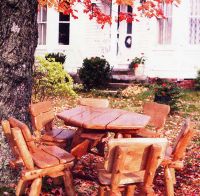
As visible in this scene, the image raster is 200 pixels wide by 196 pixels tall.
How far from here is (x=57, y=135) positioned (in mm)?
6941

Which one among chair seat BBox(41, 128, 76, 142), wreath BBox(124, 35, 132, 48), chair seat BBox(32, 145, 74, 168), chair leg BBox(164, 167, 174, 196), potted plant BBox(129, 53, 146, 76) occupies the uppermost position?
wreath BBox(124, 35, 132, 48)

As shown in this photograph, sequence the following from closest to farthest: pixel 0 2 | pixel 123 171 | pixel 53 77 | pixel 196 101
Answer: pixel 123 171 < pixel 0 2 < pixel 53 77 < pixel 196 101

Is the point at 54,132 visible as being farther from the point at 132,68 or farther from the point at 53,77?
the point at 132,68

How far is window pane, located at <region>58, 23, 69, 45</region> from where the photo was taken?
20359 mm

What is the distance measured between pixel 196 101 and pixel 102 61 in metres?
3.97

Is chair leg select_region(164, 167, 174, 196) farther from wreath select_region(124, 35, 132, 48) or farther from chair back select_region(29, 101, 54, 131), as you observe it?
wreath select_region(124, 35, 132, 48)

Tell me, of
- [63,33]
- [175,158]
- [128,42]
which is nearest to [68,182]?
[175,158]

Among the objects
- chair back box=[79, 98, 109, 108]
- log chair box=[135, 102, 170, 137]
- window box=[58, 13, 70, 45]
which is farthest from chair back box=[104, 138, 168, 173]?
window box=[58, 13, 70, 45]

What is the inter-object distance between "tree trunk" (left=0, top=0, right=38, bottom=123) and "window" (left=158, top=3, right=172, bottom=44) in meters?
13.0

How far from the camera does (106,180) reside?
16.5 ft

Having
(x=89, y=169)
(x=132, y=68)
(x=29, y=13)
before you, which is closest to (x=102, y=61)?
(x=132, y=68)

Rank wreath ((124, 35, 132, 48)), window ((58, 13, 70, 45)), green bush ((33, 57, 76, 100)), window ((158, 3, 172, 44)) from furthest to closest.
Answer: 1. window ((58, 13, 70, 45))
2. wreath ((124, 35, 132, 48))
3. window ((158, 3, 172, 44))
4. green bush ((33, 57, 76, 100))

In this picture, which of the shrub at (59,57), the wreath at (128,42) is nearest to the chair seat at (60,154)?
the shrub at (59,57)

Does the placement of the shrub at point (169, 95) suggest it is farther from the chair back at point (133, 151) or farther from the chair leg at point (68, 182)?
the chair back at point (133, 151)
